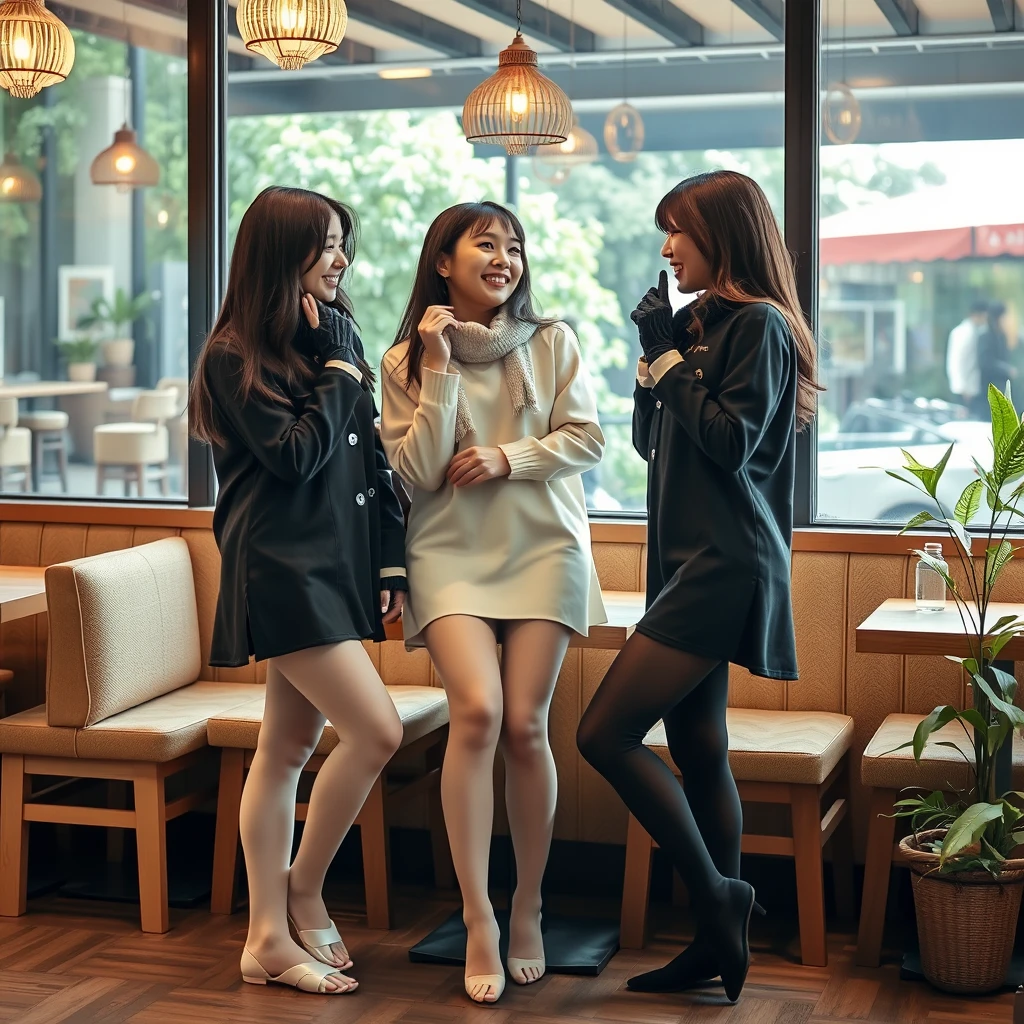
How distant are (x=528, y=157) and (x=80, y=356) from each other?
150cm

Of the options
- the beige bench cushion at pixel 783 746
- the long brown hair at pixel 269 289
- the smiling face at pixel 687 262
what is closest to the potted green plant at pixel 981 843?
the beige bench cushion at pixel 783 746

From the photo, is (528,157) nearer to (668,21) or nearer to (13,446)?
(668,21)

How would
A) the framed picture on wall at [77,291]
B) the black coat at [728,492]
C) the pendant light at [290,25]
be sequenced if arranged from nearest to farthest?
the black coat at [728,492] → the pendant light at [290,25] → the framed picture on wall at [77,291]

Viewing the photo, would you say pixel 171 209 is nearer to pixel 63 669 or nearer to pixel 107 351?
pixel 107 351

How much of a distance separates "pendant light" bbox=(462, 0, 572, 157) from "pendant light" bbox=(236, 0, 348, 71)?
38 cm

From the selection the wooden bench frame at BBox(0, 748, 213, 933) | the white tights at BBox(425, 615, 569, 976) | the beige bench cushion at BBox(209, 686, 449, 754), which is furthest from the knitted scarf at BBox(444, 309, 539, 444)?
the wooden bench frame at BBox(0, 748, 213, 933)

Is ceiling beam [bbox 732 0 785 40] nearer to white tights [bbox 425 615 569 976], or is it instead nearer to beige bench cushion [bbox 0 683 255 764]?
white tights [bbox 425 615 569 976]

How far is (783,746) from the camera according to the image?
3209mm

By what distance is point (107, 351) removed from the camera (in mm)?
4461

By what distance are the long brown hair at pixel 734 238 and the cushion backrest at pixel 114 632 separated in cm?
160

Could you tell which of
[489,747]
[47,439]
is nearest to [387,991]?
[489,747]

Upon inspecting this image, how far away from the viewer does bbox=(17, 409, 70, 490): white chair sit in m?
4.52

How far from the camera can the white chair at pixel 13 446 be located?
179 inches

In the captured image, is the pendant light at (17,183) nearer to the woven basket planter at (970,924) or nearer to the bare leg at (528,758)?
the bare leg at (528,758)
